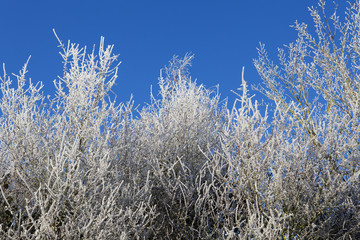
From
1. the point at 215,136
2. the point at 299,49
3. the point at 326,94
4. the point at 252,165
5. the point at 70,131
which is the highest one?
the point at 299,49

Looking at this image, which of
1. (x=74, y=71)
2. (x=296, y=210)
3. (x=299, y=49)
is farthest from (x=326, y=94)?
(x=74, y=71)

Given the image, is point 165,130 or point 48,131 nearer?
point 48,131

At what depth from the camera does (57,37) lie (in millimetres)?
5211

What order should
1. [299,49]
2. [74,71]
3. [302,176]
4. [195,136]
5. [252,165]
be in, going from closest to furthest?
[252,165] < [302,176] < [74,71] < [195,136] < [299,49]

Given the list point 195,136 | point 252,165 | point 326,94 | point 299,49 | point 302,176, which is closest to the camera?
point 252,165

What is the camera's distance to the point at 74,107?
534cm

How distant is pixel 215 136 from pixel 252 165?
3.10 meters

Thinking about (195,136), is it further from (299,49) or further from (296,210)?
(299,49)

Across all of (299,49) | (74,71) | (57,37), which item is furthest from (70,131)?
(299,49)

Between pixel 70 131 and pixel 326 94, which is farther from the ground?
pixel 326 94

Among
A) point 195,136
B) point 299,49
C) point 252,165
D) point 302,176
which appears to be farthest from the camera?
→ point 299,49

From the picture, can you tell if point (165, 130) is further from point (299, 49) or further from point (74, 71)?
point (299, 49)

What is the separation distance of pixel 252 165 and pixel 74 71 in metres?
2.77

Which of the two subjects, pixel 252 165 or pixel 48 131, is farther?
pixel 48 131
